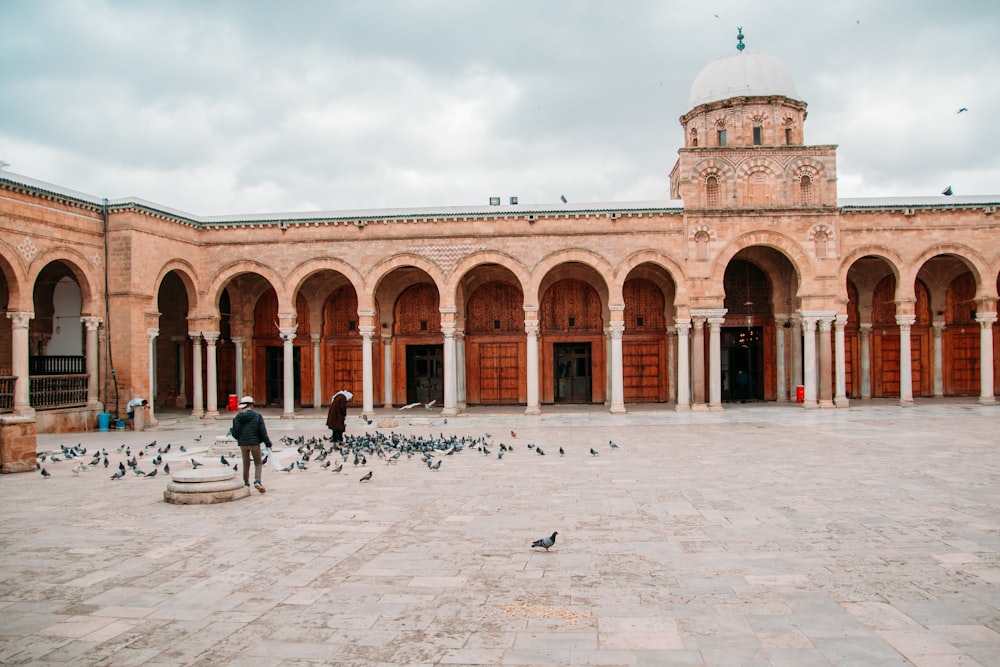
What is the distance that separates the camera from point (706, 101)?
79.7 feet

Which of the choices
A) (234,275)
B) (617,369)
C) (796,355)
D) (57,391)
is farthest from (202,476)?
(796,355)

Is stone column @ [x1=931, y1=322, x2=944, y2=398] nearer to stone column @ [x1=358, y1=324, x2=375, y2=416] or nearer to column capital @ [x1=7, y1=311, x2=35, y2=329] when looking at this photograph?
stone column @ [x1=358, y1=324, x2=375, y2=416]

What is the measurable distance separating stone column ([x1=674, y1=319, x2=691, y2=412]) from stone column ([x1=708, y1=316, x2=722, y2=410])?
658mm

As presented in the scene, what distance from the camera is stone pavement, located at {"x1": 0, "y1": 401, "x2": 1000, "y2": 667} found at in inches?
175

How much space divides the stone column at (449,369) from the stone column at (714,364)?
7.57 m


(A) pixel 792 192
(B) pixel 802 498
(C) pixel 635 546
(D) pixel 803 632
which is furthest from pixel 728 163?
(D) pixel 803 632

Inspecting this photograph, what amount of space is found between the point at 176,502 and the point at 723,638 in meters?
7.03

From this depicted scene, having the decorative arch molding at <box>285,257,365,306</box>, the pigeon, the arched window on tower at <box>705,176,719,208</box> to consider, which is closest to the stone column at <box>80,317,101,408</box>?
the decorative arch molding at <box>285,257,365,306</box>

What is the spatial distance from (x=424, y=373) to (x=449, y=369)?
4.29 m

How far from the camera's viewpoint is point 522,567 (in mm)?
6043

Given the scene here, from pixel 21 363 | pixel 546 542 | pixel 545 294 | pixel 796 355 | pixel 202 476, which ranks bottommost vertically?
pixel 546 542

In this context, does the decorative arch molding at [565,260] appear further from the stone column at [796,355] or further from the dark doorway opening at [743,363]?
the stone column at [796,355]

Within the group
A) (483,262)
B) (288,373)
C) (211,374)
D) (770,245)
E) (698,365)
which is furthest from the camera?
(211,374)

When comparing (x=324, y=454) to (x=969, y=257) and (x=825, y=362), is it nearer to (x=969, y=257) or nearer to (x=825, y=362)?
(x=825, y=362)
